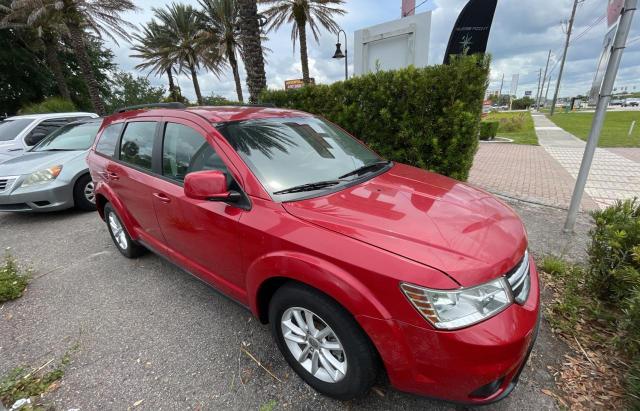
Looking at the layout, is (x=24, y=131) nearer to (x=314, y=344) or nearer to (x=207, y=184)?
(x=207, y=184)

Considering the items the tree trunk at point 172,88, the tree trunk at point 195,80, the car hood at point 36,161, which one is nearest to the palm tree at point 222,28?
the tree trunk at point 195,80

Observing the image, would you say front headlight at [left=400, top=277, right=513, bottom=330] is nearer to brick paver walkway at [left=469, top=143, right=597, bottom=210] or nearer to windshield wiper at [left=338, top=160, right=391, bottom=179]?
windshield wiper at [left=338, top=160, right=391, bottom=179]

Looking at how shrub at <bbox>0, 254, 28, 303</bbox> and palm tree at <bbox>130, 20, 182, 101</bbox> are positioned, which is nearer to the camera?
shrub at <bbox>0, 254, 28, 303</bbox>

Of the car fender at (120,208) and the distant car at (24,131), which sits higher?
the distant car at (24,131)

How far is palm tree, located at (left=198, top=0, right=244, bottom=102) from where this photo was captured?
19391 millimetres

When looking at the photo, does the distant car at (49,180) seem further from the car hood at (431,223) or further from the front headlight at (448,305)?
the front headlight at (448,305)

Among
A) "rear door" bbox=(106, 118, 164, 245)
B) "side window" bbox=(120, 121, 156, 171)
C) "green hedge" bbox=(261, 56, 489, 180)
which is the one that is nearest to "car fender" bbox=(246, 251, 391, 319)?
"rear door" bbox=(106, 118, 164, 245)

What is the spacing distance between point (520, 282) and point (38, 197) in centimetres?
643

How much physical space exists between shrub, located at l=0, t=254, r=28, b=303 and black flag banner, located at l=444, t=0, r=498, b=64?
7.08 metres

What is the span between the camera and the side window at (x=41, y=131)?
7.04 meters

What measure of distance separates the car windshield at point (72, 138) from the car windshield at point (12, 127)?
72.6 inches

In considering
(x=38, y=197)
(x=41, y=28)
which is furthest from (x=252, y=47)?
(x=41, y=28)

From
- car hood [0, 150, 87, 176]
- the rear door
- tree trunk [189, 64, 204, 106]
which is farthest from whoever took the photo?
tree trunk [189, 64, 204, 106]

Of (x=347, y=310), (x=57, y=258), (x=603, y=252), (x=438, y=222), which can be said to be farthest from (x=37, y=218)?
(x=603, y=252)
